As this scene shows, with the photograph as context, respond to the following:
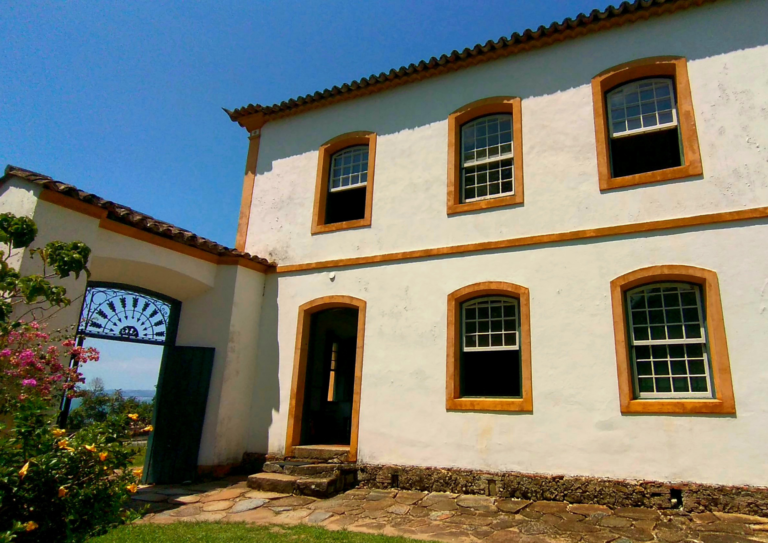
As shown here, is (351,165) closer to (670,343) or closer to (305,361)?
(305,361)

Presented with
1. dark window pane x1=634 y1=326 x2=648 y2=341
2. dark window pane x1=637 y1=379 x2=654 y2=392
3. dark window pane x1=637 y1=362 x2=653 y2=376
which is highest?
dark window pane x1=634 y1=326 x2=648 y2=341

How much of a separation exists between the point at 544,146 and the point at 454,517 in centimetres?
549

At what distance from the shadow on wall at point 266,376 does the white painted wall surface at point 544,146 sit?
2.69ft

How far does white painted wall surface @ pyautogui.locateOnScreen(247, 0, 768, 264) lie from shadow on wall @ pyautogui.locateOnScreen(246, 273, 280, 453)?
820 mm

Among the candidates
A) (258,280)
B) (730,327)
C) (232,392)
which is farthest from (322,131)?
(730,327)

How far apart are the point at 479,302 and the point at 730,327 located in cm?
322

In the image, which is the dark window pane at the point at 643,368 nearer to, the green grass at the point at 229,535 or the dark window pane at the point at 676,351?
the dark window pane at the point at 676,351

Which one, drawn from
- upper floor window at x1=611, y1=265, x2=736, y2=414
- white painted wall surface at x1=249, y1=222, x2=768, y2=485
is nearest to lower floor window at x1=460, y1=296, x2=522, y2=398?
white painted wall surface at x1=249, y1=222, x2=768, y2=485

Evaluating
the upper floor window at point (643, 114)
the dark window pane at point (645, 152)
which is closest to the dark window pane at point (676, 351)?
the upper floor window at point (643, 114)

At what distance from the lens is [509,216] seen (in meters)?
7.89

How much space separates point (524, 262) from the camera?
7555 mm

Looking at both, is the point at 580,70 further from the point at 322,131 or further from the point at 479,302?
the point at 322,131

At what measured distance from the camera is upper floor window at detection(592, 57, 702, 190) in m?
7.15

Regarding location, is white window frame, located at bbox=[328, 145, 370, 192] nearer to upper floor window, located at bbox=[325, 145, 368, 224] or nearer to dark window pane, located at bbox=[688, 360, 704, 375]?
upper floor window, located at bbox=[325, 145, 368, 224]
